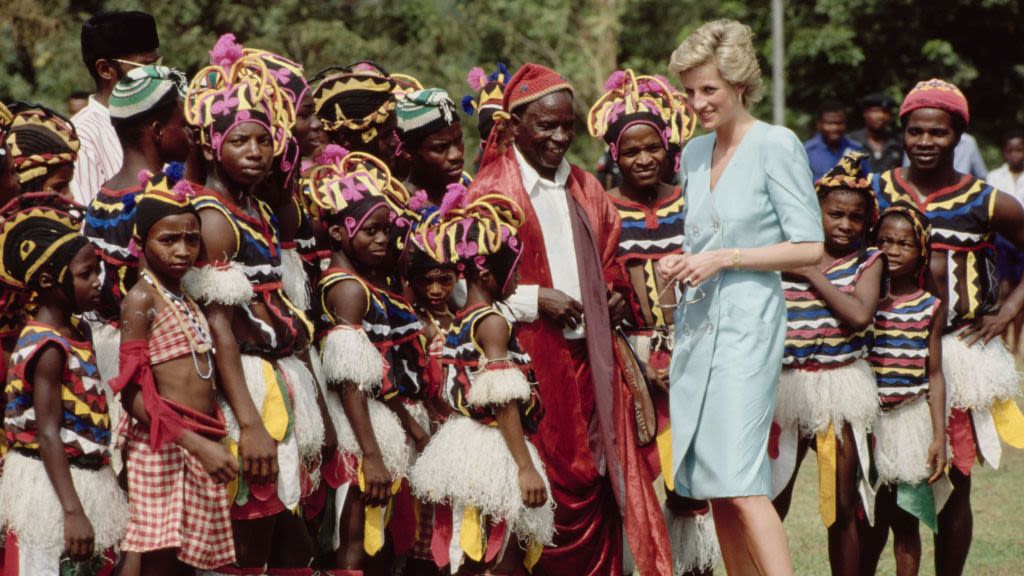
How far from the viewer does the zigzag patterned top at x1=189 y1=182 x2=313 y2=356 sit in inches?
196

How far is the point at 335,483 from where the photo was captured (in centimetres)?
563

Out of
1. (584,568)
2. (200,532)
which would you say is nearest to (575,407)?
(584,568)

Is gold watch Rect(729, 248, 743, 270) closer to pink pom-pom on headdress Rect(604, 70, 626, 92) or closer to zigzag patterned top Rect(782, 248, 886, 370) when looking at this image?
zigzag patterned top Rect(782, 248, 886, 370)

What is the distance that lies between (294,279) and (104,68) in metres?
1.58

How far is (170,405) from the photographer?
4.73 metres

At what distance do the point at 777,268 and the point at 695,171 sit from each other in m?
0.60

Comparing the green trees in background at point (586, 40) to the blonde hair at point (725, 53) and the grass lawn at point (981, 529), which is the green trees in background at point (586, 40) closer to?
the grass lawn at point (981, 529)

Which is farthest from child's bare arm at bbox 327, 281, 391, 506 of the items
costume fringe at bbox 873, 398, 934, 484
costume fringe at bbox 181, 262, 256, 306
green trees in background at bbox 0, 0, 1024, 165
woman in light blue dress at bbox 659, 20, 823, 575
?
green trees in background at bbox 0, 0, 1024, 165

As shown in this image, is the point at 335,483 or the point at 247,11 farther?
the point at 247,11

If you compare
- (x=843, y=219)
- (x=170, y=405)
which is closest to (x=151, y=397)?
(x=170, y=405)

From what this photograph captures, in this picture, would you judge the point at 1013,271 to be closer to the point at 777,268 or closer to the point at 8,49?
the point at 777,268

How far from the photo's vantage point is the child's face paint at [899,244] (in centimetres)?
633

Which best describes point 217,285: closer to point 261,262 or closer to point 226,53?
point 261,262

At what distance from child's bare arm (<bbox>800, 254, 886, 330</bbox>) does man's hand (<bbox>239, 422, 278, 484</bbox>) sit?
2.64m
